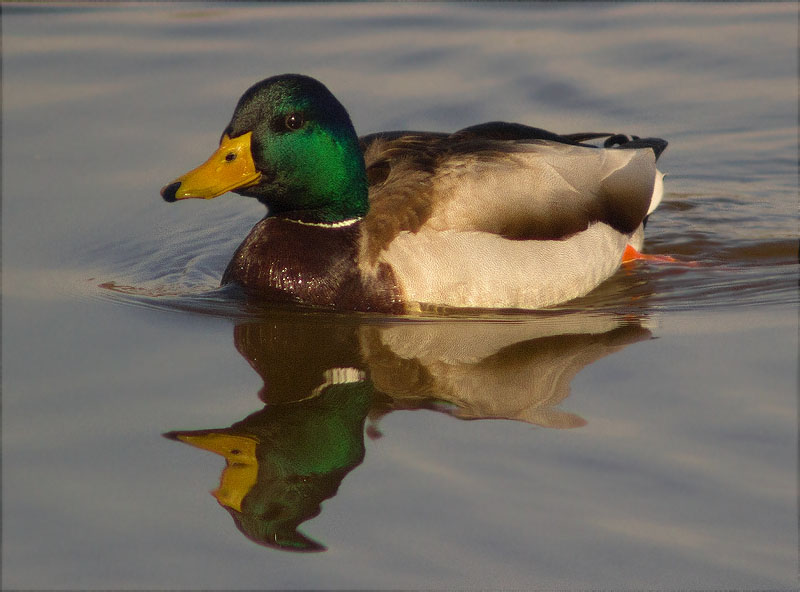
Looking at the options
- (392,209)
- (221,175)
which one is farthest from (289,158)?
(392,209)

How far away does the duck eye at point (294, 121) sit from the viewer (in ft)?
21.4

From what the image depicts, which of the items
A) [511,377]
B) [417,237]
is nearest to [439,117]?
[417,237]

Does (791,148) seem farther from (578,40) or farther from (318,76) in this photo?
(318,76)

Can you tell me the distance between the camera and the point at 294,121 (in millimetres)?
6539

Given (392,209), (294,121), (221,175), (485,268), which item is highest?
(294,121)

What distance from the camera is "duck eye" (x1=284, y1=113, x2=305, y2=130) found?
651 cm

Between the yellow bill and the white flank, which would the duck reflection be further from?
the yellow bill

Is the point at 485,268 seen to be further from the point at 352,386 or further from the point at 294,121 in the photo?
the point at 294,121

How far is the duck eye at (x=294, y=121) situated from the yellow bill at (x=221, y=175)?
21 cm

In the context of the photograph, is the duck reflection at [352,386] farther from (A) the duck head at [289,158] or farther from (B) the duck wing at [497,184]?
(A) the duck head at [289,158]

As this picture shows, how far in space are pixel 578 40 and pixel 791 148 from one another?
8.79ft

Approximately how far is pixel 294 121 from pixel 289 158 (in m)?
0.19

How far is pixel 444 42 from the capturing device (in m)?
11.5

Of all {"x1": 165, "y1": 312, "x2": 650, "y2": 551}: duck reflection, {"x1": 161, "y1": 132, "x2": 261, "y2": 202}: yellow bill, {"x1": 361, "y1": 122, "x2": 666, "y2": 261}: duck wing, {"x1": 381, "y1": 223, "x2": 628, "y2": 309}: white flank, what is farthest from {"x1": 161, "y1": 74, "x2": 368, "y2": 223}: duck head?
{"x1": 165, "y1": 312, "x2": 650, "y2": 551}: duck reflection
